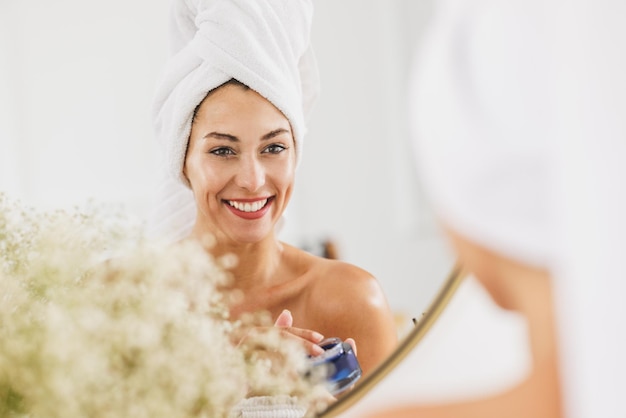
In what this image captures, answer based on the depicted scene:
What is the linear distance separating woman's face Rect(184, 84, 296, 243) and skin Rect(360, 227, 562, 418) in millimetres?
222

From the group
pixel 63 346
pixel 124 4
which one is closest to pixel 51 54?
pixel 124 4

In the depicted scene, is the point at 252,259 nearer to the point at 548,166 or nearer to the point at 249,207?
the point at 249,207

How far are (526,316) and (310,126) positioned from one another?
0.28 meters

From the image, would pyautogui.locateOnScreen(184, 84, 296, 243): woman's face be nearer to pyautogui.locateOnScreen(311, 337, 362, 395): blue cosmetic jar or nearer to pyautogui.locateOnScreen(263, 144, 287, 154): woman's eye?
pyautogui.locateOnScreen(263, 144, 287, 154): woman's eye

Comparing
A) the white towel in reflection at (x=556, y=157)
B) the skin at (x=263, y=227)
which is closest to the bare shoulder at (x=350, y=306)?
the skin at (x=263, y=227)

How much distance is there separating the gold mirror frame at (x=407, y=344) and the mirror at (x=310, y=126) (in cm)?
2

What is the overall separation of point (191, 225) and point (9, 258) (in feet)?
0.50

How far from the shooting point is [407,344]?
439 mm

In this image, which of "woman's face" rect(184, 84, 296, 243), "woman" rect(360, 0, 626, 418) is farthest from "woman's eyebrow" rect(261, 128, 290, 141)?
"woman" rect(360, 0, 626, 418)

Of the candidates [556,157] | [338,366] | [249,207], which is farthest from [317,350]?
[556,157]

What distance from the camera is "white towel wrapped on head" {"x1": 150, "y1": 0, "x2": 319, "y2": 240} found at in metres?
0.54

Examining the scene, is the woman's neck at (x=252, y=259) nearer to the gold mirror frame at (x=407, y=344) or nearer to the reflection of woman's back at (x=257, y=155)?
the reflection of woman's back at (x=257, y=155)

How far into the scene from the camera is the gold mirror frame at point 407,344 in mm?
434

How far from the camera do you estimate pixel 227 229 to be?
0.57 m
